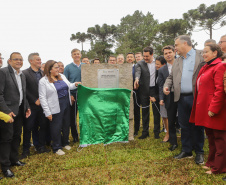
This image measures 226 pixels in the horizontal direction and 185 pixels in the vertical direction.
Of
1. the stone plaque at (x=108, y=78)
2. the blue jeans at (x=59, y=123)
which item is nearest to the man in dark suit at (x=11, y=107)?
the blue jeans at (x=59, y=123)

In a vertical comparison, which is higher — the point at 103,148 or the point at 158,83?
the point at 158,83

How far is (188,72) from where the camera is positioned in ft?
12.2

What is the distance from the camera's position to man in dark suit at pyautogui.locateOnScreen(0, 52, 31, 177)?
11.5ft

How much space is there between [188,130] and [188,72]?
3.77ft

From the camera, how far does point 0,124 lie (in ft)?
11.3

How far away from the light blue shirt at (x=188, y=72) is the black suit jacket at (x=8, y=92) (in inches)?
126

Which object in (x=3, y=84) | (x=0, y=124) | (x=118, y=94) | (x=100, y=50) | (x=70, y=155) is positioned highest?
(x=100, y=50)

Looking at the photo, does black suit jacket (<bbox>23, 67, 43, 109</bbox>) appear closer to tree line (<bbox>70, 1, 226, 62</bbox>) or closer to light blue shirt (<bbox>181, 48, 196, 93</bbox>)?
light blue shirt (<bbox>181, 48, 196, 93</bbox>)

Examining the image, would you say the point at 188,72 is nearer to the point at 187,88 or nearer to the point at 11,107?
the point at 187,88

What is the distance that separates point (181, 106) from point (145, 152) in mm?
1296

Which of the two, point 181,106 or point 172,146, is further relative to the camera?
point 172,146

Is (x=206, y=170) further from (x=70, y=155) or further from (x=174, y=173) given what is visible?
(x=70, y=155)

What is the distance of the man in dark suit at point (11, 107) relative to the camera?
3494 mm

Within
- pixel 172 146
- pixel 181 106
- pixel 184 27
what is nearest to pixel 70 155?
pixel 172 146
